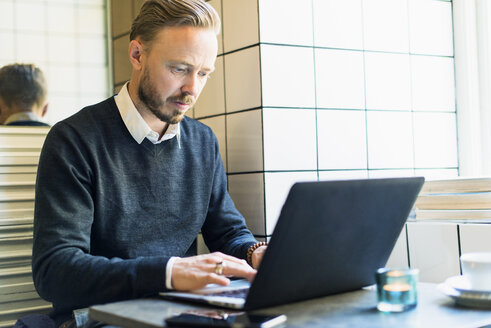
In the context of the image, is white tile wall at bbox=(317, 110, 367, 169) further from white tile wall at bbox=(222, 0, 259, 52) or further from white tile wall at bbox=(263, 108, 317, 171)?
white tile wall at bbox=(222, 0, 259, 52)

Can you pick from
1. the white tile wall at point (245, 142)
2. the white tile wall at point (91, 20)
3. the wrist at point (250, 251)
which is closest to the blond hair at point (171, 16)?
the white tile wall at point (245, 142)

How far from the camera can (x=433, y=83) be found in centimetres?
201

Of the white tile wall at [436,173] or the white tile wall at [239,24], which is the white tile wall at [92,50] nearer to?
the white tile wall at [239,24]

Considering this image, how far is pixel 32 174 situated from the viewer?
204 cm

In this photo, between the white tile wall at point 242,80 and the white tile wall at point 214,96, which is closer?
the white tile wall at point 242,80

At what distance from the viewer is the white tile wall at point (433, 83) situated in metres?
1.99

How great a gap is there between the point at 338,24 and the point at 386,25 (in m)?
0.19

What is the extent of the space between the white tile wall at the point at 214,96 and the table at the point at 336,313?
94 cm

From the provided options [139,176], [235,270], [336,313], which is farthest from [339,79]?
[336,313]

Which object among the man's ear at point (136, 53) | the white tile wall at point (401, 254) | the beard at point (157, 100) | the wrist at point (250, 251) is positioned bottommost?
the white tile wall at point (401, 254)

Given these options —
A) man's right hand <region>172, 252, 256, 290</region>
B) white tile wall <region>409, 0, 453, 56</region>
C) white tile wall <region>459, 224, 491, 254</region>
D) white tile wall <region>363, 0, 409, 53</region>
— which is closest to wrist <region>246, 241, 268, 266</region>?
man's right hand <region>172, 252, 256, 290</region>

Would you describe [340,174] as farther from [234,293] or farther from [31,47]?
[31,47]

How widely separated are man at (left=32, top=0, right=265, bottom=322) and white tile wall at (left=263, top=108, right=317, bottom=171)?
173mm

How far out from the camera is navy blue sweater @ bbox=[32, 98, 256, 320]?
4.03 feet
